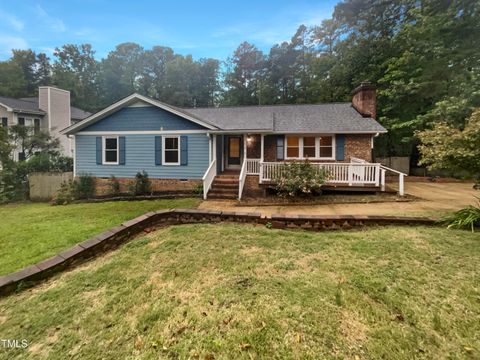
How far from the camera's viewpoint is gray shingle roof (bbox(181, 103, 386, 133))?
11469mm

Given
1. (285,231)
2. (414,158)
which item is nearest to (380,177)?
(285,231)

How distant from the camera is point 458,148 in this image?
505 cm

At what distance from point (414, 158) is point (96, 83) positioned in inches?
Answer: 1834

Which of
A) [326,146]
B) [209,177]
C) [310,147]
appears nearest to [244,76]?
[310,147]

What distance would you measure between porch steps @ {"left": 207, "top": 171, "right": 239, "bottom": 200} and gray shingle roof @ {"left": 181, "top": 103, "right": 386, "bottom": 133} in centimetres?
242

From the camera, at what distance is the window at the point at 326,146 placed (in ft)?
39.3

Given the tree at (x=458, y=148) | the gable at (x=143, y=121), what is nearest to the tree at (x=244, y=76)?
the gable at (x=143, y=121)

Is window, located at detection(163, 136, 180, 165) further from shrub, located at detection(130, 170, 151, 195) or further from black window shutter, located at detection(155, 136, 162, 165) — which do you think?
shrub, located at detection(130, 170, 151, 195)

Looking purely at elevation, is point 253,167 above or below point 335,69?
below

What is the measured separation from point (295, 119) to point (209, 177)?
6.07 m

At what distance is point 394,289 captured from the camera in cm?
282

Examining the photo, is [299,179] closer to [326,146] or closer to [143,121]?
[326,146]

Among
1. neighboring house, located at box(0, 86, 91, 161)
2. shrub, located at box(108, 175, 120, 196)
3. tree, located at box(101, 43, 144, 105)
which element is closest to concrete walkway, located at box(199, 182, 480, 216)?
shrub, located at box(108, 175, 120, 196)

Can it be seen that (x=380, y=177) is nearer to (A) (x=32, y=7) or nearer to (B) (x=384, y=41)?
(B) (x=384, y=41)
